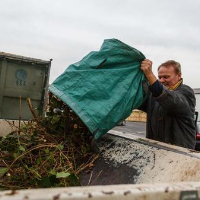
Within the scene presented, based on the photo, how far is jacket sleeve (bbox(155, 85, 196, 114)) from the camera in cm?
208

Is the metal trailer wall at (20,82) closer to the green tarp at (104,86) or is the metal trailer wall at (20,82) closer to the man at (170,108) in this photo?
the man at (170,108)

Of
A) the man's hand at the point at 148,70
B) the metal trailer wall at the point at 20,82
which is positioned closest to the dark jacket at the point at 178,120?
the man's hand at the point at 148,70

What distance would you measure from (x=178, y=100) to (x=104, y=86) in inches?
25.2

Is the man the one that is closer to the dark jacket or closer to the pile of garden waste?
the dark jacket

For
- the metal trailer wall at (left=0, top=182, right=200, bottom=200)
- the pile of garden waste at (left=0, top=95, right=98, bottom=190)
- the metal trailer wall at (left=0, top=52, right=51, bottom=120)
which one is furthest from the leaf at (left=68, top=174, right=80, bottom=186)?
the metal trailer wall at (left=0, top=52, right=51, bottom=120)

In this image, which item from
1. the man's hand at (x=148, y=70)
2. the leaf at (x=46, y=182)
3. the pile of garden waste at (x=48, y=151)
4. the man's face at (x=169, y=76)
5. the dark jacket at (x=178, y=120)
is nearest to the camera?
the leaf at (x=46, y=182)

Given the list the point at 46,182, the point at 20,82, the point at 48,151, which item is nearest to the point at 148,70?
the point at 48,151

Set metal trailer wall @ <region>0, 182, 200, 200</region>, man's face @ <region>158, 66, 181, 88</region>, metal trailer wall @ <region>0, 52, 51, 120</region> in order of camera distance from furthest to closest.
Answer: metal trailer wall @ <region>0, 52, 51, 120</region> < man's face @ <region>158, 66, 181, 88</region> < metal trailer wall @ <region>0, 182, 200, 200</region>

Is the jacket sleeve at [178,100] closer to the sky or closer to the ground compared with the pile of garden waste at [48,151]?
closer to the sky

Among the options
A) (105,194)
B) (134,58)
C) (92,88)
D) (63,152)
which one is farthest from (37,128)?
(105,194)

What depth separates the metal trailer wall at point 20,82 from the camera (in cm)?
473

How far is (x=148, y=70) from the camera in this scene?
6.84 ft

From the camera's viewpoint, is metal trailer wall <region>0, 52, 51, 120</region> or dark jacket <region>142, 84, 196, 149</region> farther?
metal trailer wall <region>0, 52, 51, 120</region>

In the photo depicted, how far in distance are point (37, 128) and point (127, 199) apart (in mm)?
1634
